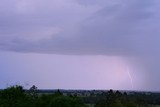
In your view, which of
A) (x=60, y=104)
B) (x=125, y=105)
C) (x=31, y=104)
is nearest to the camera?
(x=60, y=104)

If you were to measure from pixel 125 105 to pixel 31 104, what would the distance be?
123 feet

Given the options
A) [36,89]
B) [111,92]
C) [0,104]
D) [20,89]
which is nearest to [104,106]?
[111,92]

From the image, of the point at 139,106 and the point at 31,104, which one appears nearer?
the point at 31,104

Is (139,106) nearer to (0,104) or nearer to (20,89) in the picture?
(20,89)

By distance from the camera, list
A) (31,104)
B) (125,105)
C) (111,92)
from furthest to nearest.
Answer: (111,92), (125,105), (31,104)

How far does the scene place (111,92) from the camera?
4926 inches

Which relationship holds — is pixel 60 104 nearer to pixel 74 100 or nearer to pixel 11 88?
pixel 74 100

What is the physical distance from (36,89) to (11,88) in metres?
25.8

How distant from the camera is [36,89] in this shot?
113 m

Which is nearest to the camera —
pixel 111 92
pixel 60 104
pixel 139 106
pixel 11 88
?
Answer: pixel 60 104

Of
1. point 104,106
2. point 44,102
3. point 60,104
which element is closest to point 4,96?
point 44,102

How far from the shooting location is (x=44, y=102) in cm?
8375

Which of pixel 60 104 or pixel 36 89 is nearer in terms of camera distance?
pixel 60 104

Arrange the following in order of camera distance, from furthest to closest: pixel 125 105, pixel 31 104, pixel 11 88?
pixel 125 105 < pixel 11 88 < pixel 31 104
